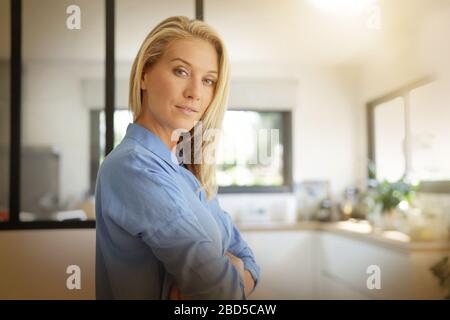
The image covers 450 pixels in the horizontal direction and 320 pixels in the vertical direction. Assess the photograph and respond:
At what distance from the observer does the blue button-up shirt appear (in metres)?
0.76

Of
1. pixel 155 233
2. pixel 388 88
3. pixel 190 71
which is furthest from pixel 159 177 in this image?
pixel 388 88

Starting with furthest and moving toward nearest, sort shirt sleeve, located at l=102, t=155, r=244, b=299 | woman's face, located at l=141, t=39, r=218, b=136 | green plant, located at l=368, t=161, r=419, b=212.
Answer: green plant, located at l=368, t=161, r=419, b=212 → woman's face, located at l=141, t=39, r=218, b=136 → shirt sleeve, located at l=102, t=155, r=244, b=299

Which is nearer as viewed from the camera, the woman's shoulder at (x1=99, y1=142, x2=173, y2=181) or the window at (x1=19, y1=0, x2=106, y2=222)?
the woman's shoulder at (x1=99, y1=142, x2=173, y2=181)

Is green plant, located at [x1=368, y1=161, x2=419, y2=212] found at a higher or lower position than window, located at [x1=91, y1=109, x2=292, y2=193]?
lower

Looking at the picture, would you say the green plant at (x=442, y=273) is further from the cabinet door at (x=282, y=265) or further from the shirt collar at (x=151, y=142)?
the shirt collar at (x=151, y=142)

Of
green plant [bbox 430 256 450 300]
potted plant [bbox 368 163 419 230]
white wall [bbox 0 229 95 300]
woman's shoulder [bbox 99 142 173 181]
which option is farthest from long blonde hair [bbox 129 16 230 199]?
green plant [bbox 430 256 450 300]

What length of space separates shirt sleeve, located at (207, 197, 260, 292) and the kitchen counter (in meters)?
0.06

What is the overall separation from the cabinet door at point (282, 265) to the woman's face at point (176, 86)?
33 cm

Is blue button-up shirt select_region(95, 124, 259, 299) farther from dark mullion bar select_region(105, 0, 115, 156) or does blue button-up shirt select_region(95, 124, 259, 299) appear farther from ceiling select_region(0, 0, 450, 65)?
ceiling select_region(0, 0, 450, 65)

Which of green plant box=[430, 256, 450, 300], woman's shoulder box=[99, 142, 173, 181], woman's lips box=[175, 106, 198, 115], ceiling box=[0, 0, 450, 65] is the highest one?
ceiling box=[0, 0, 450, 65]

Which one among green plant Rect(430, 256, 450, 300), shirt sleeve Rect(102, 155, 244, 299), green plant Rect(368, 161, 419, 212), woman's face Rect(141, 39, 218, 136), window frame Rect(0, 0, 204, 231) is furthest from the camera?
green plant Rect(368, 161, 419, 212)

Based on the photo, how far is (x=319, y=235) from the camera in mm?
1081

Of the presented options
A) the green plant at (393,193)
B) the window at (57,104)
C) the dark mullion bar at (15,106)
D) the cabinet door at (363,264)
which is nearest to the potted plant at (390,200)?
the green plant at (393,193)

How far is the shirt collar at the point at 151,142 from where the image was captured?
0.83 metres
